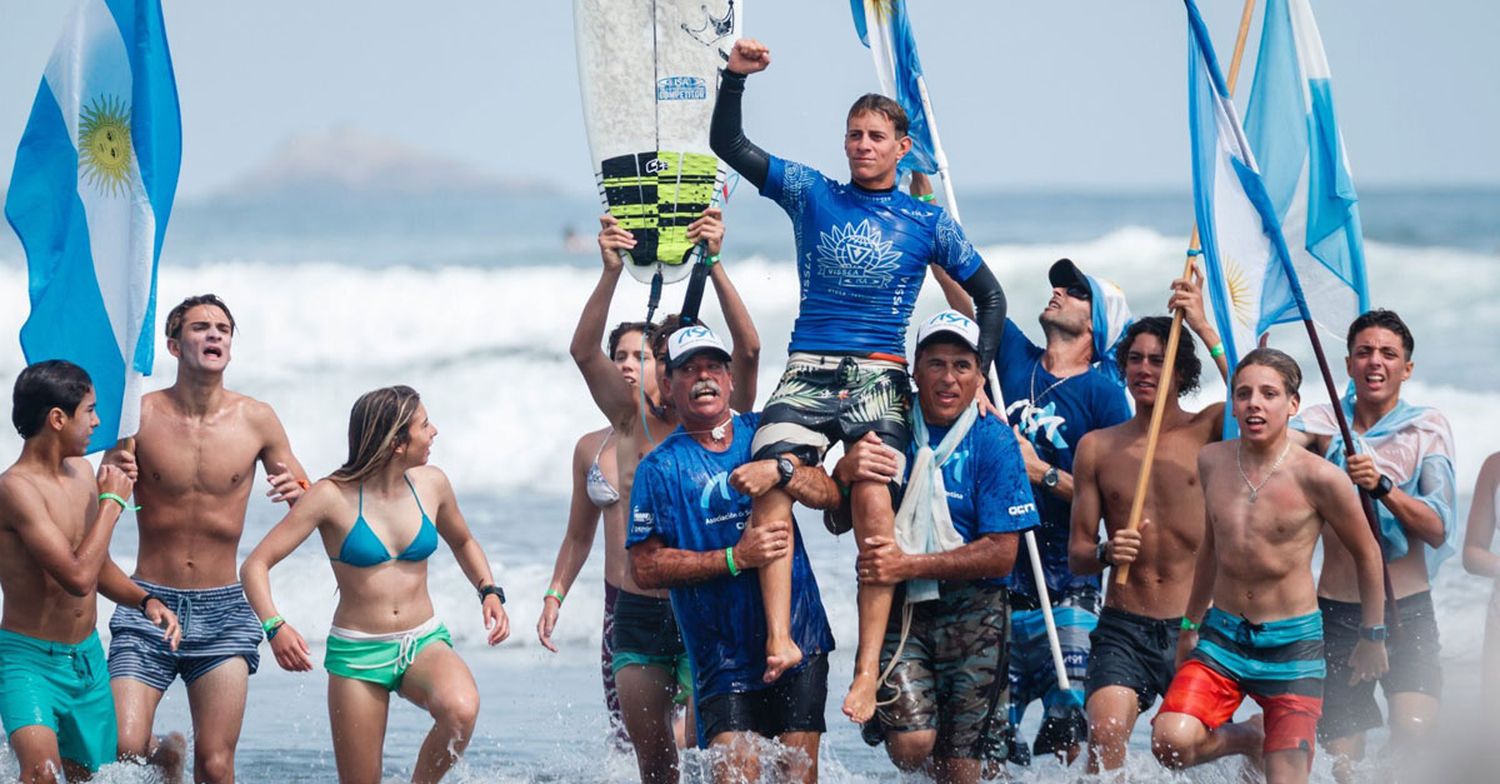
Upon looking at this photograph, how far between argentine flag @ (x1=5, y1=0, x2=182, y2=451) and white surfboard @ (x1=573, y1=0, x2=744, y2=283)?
1.79m

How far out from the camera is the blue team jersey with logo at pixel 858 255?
22.6ft

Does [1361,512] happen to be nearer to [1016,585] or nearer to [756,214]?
[1016,585]

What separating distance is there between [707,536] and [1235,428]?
2234 mm

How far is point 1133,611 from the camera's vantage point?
24.8ft

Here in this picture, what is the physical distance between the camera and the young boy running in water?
6867 millimetres

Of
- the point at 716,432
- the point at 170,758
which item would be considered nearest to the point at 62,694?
the point at 170,758

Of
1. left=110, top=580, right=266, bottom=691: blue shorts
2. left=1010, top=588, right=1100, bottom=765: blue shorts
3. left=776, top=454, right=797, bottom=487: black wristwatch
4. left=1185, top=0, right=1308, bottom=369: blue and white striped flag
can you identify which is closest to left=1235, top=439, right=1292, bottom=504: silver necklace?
left=1185, top=0, right=1308, bottom=369: blue and white striped flag

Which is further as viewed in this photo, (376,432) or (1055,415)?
(1055,415)

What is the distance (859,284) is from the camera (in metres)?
6.88

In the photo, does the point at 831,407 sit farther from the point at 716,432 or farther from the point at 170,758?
the point at 170,758

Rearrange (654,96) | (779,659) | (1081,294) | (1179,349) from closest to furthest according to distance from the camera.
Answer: (779,659) < (1179,349) < (654,96) < (1081,294)

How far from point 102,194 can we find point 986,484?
387cm

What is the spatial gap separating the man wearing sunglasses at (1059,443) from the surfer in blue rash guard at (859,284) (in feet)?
4.09

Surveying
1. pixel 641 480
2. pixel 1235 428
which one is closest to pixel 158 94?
pixel 641 480
